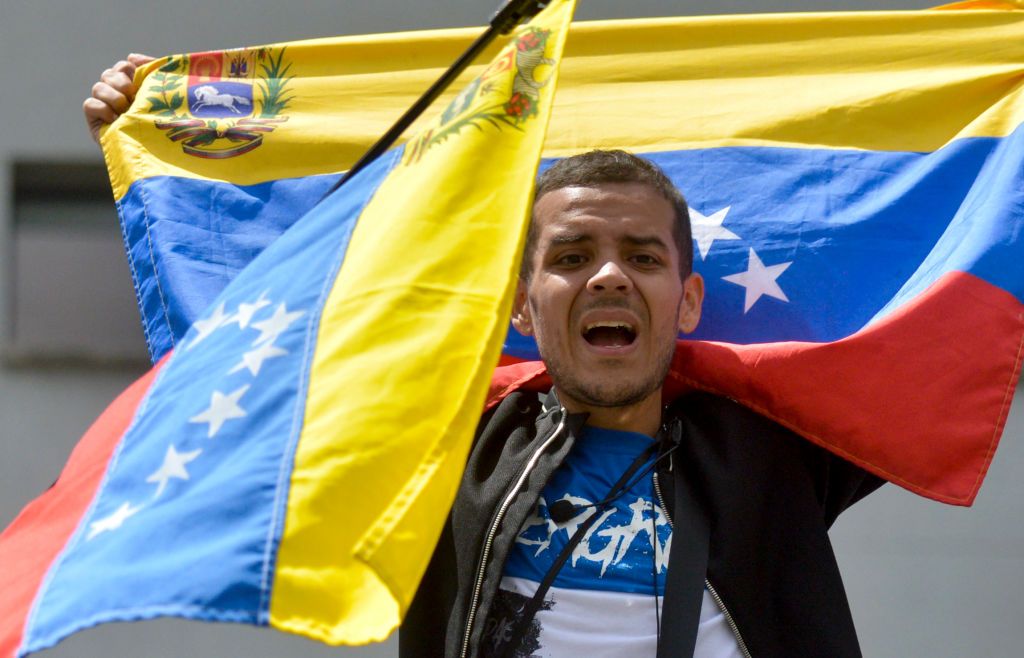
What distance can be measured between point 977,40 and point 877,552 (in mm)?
2061

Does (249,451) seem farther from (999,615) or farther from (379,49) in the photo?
(999,615)

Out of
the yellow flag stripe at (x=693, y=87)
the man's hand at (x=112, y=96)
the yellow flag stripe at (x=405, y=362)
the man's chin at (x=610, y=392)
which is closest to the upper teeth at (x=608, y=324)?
the man's chin at (x=610, y=392)

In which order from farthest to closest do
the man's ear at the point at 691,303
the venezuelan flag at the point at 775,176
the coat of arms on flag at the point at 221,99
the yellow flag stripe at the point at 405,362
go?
the coat of arms on flag at the point at 221,99 < the man's ear at the point at 691,303 < the venezuelan flag at the point at 775,176 < the yellow flag stripe at the point at 405,362

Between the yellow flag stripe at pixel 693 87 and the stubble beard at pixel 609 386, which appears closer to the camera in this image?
the stubble beard at pixel 609 386

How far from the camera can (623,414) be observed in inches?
107

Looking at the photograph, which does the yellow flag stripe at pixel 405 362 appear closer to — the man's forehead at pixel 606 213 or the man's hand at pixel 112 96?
the man's forehead at pixel 606 213

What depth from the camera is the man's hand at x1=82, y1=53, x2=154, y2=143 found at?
11.0ft

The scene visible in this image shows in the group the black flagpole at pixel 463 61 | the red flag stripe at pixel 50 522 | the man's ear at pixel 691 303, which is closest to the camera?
the red flag stripe at pixel 50 522

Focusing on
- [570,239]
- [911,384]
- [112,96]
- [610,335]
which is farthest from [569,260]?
[112,96]

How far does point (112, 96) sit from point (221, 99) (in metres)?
0.25

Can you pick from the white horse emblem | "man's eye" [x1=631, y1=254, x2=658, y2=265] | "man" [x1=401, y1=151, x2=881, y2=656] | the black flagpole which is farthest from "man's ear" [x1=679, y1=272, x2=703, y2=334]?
the white horse emblem

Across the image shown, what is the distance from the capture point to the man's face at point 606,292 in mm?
2631

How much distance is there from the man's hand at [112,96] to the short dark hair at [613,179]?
1088 millimetres

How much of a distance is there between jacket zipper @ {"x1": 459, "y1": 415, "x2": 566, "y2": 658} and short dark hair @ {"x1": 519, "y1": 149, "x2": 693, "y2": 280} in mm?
364
